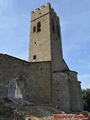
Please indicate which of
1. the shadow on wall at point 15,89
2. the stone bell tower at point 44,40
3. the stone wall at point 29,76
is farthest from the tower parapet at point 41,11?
the shadow on wall at point 15,89

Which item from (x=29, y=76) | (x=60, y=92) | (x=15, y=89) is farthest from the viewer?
(x=60, y=92)

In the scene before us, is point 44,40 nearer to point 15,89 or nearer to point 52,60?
point 52,60

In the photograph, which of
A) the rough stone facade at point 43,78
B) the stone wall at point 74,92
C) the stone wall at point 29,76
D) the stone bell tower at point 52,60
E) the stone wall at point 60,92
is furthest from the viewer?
the stone wall at point 74,92

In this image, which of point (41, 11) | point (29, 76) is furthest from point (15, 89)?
point (41, 11)

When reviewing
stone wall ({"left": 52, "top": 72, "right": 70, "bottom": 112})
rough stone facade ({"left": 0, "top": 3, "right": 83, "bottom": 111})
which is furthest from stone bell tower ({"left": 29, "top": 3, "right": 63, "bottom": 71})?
stone wall ({"left": 52, "top": 72, "right": 70, "bottom": 112})

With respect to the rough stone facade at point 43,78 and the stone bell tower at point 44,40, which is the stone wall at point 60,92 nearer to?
the rough stone facade at point 43,78

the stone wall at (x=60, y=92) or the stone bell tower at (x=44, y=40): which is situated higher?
the stone bell tower at (x=44, y=40)

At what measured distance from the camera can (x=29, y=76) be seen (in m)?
15.1

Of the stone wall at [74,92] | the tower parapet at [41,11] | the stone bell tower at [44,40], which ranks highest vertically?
the tower parapet at [41,11]

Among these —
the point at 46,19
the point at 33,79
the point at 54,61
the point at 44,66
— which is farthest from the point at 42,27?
the point at 33,79

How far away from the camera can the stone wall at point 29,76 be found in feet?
44.8

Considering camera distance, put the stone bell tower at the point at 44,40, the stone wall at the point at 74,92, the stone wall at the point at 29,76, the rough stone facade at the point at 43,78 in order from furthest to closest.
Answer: the stone bell tower at the point at 44,40 → the stone wall at the point at 74,92 → the rough stone facade at the point at 43,78 → the stone wall at the point at 29,76

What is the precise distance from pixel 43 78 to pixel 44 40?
507 centimetres

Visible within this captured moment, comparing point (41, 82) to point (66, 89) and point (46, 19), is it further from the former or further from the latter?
point (46, 19)
